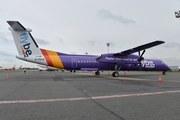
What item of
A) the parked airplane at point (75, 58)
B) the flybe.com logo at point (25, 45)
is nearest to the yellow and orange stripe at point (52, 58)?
the parked airplane at point (75, 58)

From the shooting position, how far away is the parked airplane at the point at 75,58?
1731 cm

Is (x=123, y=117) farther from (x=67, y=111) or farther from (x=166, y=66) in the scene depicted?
(x=166, y=66)

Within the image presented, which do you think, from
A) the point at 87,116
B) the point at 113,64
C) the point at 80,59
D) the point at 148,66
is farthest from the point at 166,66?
the point at 87,116

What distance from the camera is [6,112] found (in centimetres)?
427

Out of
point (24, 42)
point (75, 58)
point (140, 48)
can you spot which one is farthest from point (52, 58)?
point (140, 48)

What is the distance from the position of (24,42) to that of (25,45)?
0.37 meters

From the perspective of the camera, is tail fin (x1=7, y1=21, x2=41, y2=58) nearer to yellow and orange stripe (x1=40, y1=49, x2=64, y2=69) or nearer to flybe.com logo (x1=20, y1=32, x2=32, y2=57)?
flybe.com logo (x1=20, y1=32, x2=32, y2=57)

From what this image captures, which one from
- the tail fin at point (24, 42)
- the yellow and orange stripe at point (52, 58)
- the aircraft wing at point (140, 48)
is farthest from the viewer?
the aircraft wing at point (140, 48)

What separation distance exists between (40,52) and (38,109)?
1447cm

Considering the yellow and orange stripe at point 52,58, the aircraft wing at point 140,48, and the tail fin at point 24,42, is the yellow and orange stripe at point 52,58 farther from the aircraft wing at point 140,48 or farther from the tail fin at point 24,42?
the aircraft wing at point 140,48

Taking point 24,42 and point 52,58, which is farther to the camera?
point 52,58

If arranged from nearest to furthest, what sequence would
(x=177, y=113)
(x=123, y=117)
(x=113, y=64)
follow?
(x=123, y=117)
(x=177, y=113)
(x=113, y=64)

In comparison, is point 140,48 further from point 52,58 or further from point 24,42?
point 24,42

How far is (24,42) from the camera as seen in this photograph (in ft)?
57.2
